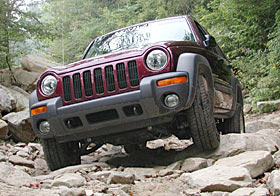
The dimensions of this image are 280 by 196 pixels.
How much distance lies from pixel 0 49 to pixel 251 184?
28.2ft

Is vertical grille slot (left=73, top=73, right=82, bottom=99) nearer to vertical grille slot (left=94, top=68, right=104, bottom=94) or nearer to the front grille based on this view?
the front grille

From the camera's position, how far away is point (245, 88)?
11062 millimetres

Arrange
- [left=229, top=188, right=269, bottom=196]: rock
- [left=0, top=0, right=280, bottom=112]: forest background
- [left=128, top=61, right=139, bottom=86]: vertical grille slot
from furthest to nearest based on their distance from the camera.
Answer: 1. [left=0, top=0, right=280, bottom=112]: forest background
2. [left=128, top=61, right=139, bottom=86]: vertical grille slot
3. [left=229, top=188, right=269, bottom=196]: rock

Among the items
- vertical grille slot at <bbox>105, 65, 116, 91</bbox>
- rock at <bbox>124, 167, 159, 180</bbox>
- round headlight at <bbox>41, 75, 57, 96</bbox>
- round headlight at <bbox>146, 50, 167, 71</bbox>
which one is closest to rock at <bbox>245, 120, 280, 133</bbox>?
rock at <bbox>124, 167, 159, 180</bbox>

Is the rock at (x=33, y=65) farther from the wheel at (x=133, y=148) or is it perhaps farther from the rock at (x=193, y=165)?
the rock at (x=193, y=165)

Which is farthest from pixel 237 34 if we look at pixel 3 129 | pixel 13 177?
pixel 13 177

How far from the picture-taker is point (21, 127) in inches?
239

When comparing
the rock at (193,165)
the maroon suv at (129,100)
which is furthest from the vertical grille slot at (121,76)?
the rock at (193,165)

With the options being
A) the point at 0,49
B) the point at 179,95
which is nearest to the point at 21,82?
the point at 0,49

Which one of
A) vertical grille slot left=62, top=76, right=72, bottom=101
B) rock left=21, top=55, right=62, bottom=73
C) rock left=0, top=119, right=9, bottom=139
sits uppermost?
vertical grille slot left=62, top=76, right=72, bottom=101

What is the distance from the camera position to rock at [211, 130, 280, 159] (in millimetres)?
3594

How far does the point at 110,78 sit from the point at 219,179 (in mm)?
1504

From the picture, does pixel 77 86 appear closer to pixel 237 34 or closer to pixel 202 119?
pixel 202 119

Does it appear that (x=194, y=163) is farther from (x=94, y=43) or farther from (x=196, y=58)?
(x=94, y=43)
